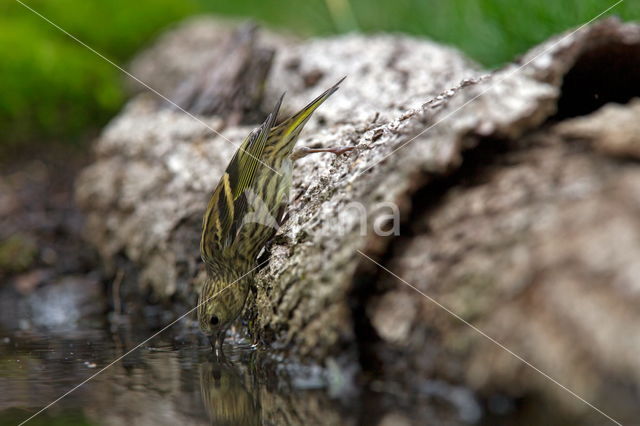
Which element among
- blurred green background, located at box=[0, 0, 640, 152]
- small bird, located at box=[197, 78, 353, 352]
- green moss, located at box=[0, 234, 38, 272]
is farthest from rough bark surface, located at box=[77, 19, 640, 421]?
blurred green background, located at box=[0, 0, 640, 152]

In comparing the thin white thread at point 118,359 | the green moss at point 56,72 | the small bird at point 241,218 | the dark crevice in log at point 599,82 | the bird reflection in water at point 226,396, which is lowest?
the bird reflection in water at point 226,396

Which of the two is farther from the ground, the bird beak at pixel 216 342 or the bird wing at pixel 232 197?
Answer: the bird wing at pixel 232 197

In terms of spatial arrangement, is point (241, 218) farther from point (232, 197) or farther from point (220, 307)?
point (220, 307)

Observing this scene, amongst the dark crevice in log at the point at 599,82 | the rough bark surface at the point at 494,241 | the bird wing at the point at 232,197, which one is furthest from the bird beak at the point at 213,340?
the dark crevice in log at the point at 599,82

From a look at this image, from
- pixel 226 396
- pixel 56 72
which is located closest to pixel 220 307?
pixel 226 396

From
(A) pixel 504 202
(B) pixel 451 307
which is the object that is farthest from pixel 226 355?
(A) pixel 504 202

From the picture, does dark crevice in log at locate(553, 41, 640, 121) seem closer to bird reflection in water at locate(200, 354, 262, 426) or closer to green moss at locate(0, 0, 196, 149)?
bird reflection in water at locate(200, 354, 262, 426)

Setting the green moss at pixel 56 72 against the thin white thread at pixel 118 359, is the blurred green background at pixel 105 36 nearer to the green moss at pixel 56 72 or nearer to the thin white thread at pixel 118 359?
the green moss at pixel 56 72
